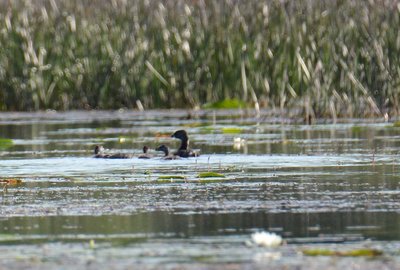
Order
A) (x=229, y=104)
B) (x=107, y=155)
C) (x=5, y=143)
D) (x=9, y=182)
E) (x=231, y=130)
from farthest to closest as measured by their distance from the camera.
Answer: (x=229, y=104) < (x=231, y=130) < (x=5, y=143) < (x=107, y=155) < (x=9, y=182)

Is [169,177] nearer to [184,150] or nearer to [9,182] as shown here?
[9,182]

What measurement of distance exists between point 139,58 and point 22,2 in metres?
2.55

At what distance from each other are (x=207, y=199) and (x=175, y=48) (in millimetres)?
12792

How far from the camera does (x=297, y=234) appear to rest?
8.63 meters

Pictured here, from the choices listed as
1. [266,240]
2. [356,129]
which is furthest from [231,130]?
[266,240]

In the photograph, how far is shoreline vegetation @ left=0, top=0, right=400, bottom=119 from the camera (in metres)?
21.8

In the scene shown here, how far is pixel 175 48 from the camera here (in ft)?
76.5

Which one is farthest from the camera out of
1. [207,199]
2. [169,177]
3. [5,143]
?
[5,143]

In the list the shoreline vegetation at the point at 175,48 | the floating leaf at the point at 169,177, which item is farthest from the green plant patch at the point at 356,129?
the floating leaf at the point at 169,177

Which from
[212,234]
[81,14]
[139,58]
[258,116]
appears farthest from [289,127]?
[212,234]

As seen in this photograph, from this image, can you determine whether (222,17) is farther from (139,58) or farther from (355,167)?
(355,167)

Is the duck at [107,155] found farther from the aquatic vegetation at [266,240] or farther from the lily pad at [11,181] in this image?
the aquatic vegetation at [266,240]

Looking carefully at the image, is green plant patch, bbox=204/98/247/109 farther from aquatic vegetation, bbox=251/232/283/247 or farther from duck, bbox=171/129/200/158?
aquatic vegetation, bbox=251/232/283/247

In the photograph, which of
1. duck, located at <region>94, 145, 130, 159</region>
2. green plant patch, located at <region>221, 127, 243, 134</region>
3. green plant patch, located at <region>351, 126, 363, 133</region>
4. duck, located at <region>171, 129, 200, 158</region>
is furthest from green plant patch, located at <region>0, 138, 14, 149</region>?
green plant patch, located at <region>351, 126, 363, 133</region>
